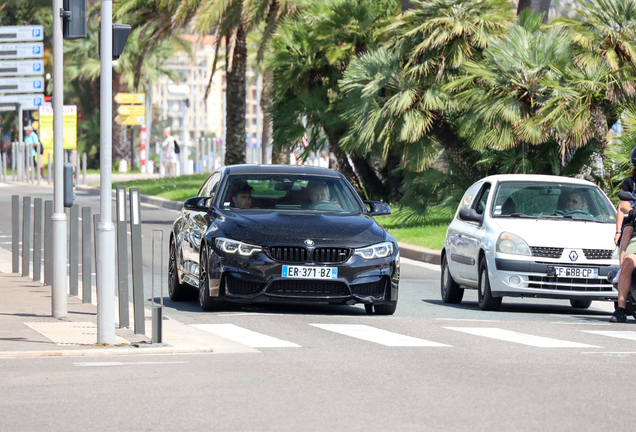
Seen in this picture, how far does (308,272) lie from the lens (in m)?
11.8

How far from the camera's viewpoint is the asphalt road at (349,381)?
6555mm

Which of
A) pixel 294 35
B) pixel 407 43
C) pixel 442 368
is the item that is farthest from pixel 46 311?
pixel 294 35

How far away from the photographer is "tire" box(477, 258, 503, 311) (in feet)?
43.8

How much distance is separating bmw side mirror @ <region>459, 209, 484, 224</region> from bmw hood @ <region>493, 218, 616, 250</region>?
216mm

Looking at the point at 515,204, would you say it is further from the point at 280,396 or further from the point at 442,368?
the point at 280,396

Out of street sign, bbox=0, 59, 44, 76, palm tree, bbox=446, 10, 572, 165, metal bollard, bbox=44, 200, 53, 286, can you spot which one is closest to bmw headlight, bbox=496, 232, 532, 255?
metal bollard, bbox=44, 200, 53, 286

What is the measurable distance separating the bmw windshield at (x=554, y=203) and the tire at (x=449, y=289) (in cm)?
110

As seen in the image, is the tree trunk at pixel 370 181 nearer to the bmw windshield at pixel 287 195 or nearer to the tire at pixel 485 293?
the tire at pixel 485 293

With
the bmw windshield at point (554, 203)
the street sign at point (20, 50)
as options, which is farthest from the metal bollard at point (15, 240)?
the street sign at point (20, 50)

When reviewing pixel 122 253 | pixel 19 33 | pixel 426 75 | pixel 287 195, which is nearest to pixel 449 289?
pixel 287 195

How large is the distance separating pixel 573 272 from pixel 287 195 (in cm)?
304

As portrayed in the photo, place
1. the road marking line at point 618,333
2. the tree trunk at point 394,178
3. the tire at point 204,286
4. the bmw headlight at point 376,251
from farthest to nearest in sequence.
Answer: the tree trunk at point 394,178 < the tire at point 204,286 < the bmw headlight at point 376,251 < the road marking line at point 618,333

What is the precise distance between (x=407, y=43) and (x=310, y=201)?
436 inches

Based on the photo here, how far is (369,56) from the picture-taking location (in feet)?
80.2
